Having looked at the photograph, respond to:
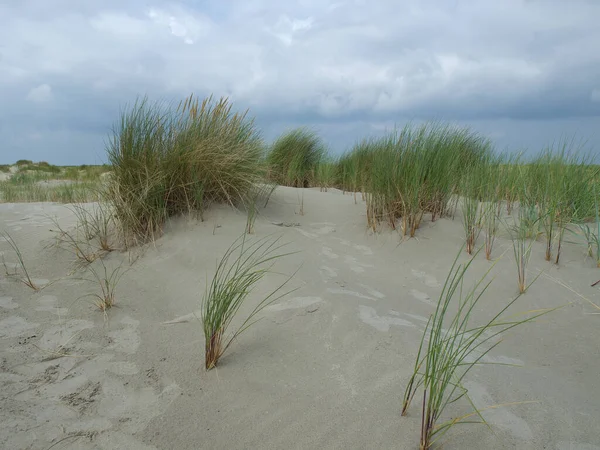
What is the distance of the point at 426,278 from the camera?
3395mm

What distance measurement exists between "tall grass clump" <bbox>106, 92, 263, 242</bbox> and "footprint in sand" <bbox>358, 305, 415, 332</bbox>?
1917 mm

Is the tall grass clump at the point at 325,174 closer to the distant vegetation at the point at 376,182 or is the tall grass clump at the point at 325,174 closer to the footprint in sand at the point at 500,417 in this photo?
the distant vegetation at the point at 376,182

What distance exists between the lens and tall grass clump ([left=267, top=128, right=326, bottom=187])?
778 cm

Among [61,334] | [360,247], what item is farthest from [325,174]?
[61,334]

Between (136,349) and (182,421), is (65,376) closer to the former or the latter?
(136,349)

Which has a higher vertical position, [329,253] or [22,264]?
[22,264]

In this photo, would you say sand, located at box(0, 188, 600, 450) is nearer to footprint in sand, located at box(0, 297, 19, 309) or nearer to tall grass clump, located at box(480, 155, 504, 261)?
footprint in sand, located at box(0, 297, 19, 309)

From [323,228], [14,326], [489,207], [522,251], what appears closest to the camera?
[14,326]

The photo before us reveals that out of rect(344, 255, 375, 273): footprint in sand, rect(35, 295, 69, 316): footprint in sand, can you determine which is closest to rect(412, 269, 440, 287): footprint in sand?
rect(344, 255, 375, 273): footprint in sand

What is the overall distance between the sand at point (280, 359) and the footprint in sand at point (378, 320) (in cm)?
1

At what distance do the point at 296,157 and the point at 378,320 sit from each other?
5.65 meters

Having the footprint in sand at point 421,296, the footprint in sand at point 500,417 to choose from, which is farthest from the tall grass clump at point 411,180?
the footprint in sand at point 500,417

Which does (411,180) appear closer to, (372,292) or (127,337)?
(372,292)

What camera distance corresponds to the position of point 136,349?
2.23 meters
